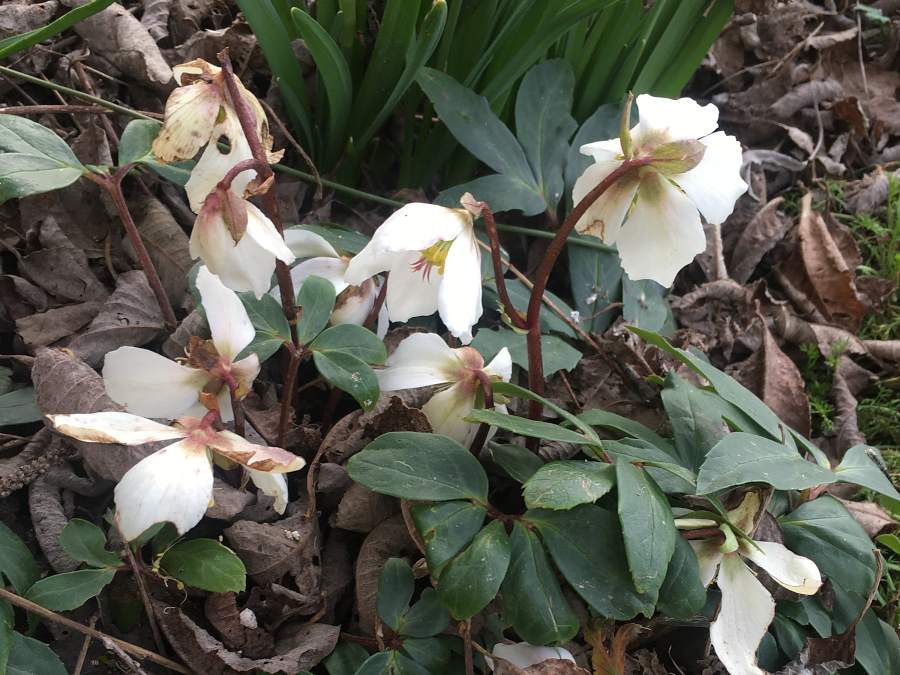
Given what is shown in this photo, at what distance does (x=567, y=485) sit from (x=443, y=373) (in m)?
0.20

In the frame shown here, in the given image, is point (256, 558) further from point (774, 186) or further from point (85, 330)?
point (774, 186)

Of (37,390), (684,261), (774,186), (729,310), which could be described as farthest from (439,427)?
(774,186)

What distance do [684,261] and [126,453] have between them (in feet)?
1.98

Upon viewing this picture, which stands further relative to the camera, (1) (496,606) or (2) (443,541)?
(1) (496,606)

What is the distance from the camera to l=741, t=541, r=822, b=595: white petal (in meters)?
0.74

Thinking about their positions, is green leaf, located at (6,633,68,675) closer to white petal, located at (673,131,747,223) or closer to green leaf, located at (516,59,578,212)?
white petal, located at (673,131,747,223)

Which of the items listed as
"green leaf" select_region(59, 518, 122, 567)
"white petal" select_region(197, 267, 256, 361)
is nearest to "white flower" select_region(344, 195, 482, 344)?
"white petal" select_region(197, 267, 256, 361)

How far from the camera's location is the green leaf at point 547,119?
1271 mm

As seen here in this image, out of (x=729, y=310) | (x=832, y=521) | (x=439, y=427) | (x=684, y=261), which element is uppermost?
(x=684, y=261)

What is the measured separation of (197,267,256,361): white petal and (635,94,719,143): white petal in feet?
1.38

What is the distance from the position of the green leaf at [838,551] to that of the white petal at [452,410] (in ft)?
1.23

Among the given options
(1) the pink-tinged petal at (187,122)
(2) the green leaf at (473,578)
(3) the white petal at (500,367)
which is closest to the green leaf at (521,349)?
(3) the white petal at (500,367)

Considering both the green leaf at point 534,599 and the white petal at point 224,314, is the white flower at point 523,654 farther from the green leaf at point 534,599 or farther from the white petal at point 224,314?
the white petal at point 224,314

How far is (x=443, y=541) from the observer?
2.42 ft
